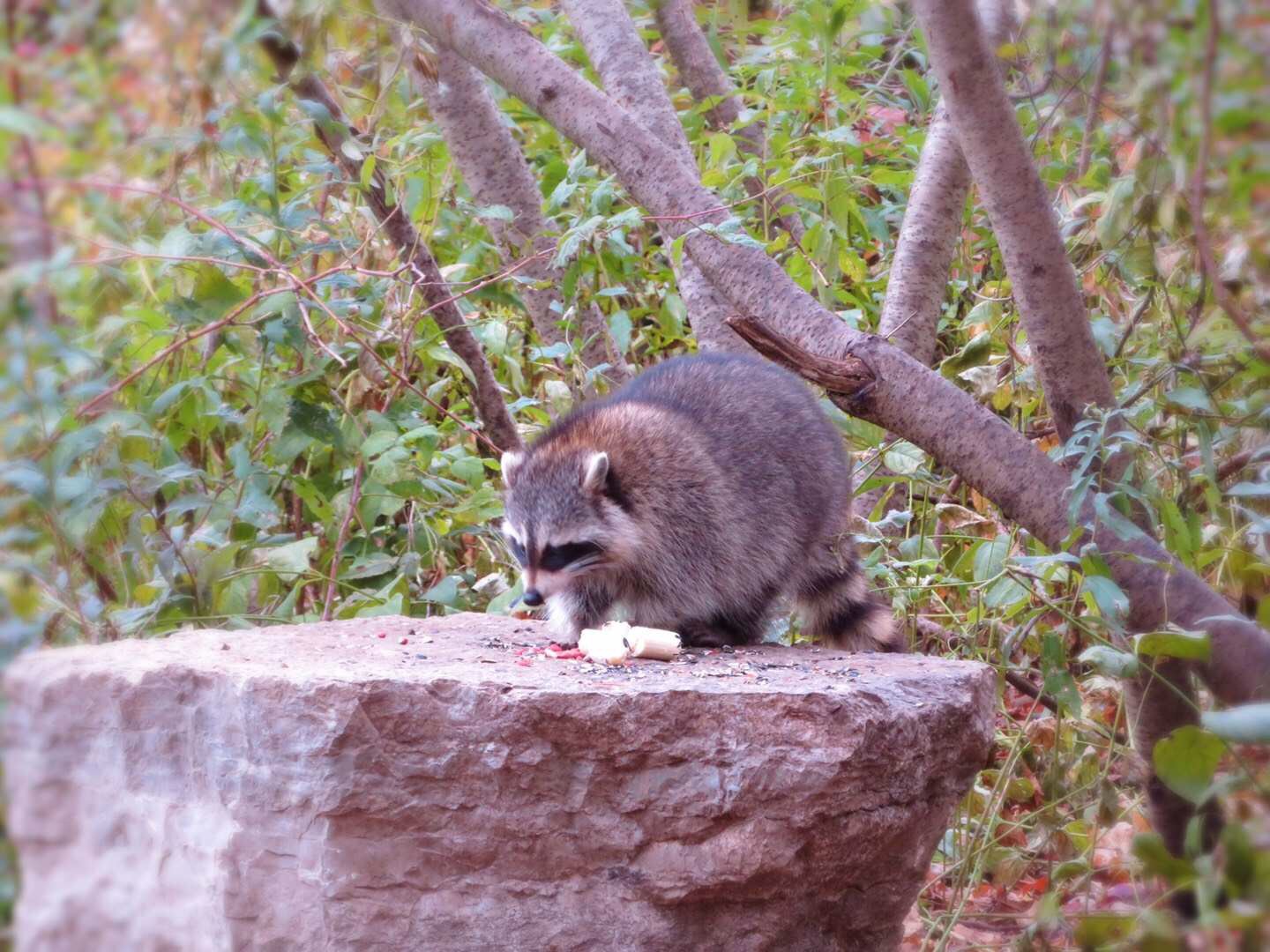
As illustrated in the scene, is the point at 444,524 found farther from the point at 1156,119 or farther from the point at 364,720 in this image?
the point at 1156,119

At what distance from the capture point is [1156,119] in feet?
9.48

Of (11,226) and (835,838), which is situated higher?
(11,226)

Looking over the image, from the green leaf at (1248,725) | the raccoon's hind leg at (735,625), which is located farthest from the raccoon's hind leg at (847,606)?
the green leaf at (1248,725)

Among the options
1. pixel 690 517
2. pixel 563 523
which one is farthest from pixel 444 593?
pixel 690 517

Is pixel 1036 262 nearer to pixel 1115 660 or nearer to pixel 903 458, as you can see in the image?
pixel 1115 660

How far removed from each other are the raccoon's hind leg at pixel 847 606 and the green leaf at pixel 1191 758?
6.64ft

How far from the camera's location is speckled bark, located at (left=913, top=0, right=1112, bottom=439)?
303 centimetres

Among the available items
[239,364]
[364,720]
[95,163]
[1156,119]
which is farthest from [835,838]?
[239,364]

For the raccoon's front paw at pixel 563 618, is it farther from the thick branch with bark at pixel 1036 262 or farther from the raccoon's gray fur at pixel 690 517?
the thick branch with bark at pixel 1036 262

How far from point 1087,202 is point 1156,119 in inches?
39.2

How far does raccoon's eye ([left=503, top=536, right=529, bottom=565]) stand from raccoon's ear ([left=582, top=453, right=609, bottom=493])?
267mm

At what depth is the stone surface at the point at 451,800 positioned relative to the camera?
2660mm

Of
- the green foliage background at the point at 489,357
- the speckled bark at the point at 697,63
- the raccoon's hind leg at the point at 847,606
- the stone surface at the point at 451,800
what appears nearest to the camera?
the green foliage background at the point at 489,357

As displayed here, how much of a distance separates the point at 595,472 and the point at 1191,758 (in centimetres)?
203
